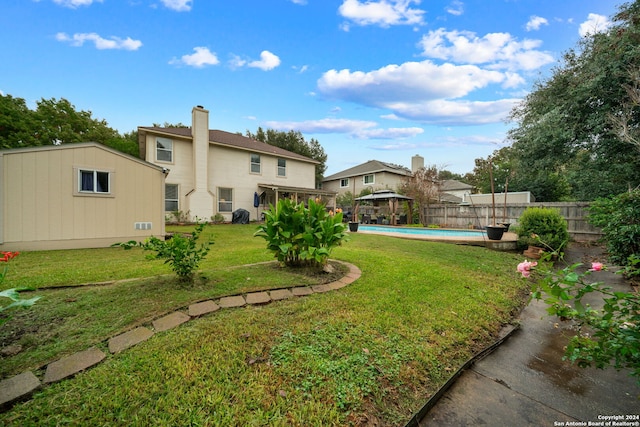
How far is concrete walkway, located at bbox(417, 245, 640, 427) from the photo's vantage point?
1.76 meters

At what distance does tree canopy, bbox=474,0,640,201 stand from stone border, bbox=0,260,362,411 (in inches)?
491

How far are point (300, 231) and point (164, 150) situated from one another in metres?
13.6

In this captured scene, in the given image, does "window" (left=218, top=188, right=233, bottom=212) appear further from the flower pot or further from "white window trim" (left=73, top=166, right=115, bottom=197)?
the flower pot

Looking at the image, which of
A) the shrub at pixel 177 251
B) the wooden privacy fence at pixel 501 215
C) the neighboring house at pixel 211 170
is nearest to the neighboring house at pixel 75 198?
the neighboring house at pixel 211 170

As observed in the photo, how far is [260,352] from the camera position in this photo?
2055 mm

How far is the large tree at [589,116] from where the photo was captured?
28.7 feet

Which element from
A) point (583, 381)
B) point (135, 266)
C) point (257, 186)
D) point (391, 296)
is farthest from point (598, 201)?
point (257, 186)

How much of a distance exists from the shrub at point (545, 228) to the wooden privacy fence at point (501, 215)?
3889 mm

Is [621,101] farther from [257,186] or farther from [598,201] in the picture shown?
[257,186]

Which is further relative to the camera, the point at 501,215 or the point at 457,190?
the point at 457,190

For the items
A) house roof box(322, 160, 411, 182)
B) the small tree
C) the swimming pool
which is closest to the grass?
the swimming pool

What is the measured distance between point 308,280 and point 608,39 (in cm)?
1404

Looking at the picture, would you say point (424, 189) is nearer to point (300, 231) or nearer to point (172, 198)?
point (300, 231)

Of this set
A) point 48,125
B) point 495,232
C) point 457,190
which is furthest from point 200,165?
point 457,190
